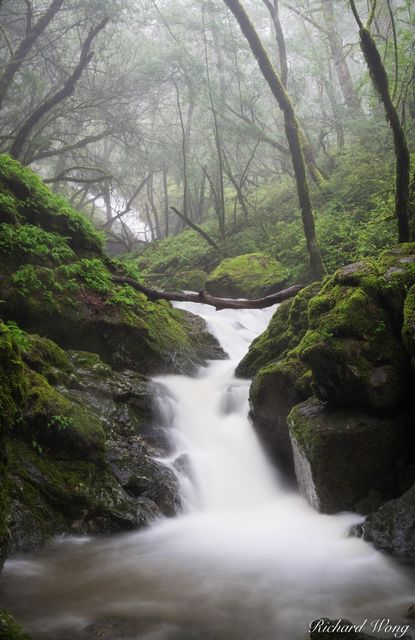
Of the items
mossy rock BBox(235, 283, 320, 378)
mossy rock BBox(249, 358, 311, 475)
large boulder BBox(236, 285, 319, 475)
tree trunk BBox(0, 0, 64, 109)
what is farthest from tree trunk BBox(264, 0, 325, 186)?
mossy rock BBox(249, 358, 311, 475)

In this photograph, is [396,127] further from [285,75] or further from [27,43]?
[285,75]

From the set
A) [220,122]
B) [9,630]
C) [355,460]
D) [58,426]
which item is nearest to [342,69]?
[220,122]

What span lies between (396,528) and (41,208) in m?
7.51

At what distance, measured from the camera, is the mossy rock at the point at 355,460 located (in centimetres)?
459

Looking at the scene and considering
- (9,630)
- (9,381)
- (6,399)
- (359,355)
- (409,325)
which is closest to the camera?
(9,630)

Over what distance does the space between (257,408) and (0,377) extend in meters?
3.94

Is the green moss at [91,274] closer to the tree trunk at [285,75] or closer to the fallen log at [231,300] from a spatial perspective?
the fallen log at [231,300]

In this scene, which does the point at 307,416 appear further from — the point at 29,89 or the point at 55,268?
the point at 29,89

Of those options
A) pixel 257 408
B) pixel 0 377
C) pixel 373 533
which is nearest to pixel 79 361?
pixel 257 408

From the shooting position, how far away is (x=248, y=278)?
13.1 m

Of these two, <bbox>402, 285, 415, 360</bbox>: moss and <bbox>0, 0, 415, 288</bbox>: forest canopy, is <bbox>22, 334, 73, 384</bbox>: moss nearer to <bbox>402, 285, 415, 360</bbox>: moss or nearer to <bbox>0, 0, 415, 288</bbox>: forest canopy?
<bbox>402, 285, 415, 360</bbox>: moss

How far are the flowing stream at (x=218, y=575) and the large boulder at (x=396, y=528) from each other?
10 centimetres

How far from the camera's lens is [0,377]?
3.32m
